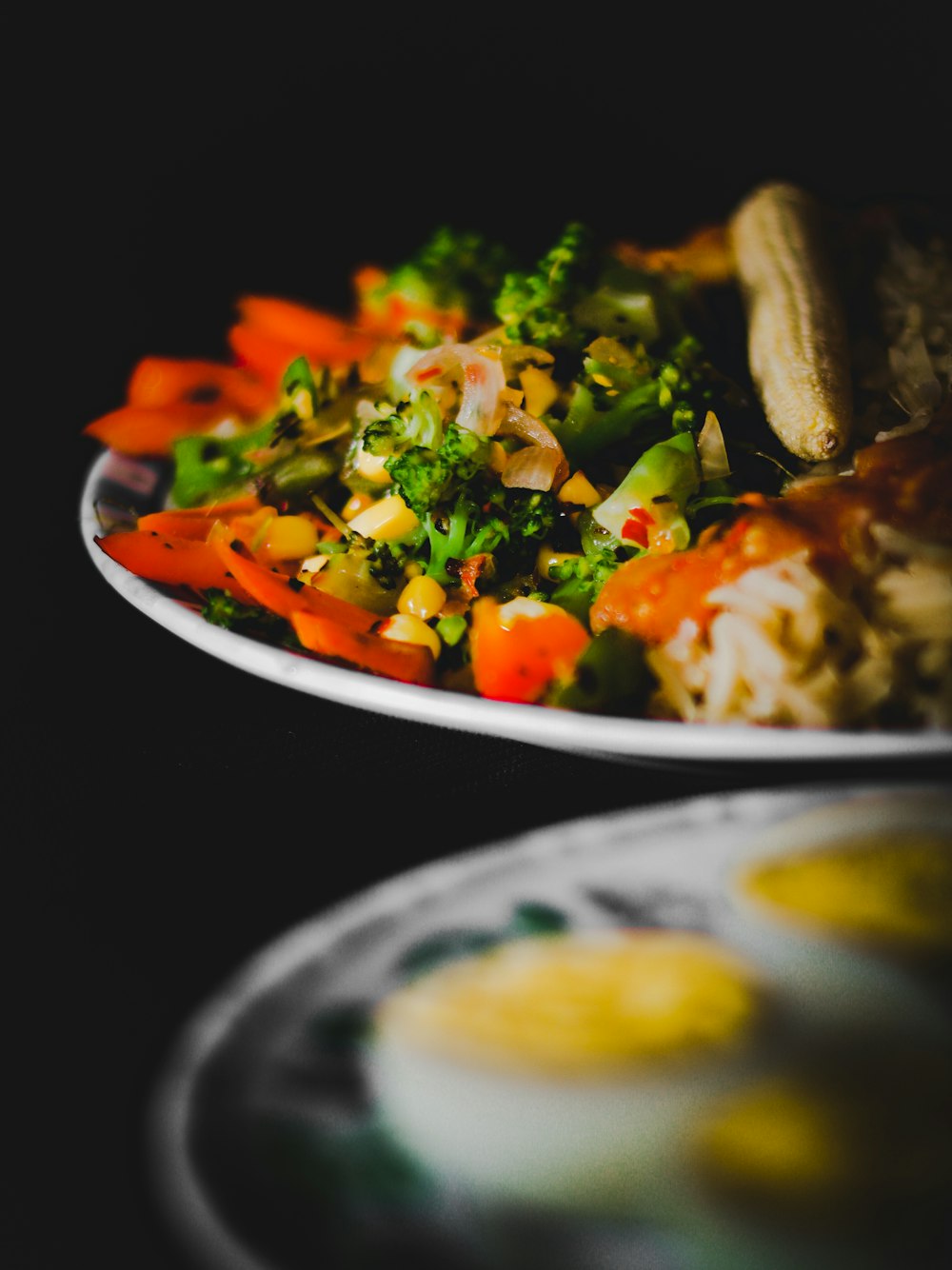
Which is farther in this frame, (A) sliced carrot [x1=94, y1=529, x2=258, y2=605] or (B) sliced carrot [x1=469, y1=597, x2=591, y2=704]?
(A) sliced carrot [x1=94, y1=529, x2=258, y2=605]

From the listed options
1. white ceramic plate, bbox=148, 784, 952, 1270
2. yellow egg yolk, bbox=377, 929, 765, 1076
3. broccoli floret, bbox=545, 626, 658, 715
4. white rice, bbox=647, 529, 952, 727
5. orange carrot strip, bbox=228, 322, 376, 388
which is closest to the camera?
white ceramic plate, bbox=148, 784, 952, 1270

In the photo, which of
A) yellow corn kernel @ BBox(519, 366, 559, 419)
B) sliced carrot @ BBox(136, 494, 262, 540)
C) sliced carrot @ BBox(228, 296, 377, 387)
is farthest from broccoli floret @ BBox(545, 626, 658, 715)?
sliced carrot @ BBox(228, 296, 377, 387)

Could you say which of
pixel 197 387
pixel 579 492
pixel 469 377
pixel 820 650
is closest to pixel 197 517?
pixel 469 377

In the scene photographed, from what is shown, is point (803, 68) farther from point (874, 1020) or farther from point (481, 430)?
point (874, 1020)

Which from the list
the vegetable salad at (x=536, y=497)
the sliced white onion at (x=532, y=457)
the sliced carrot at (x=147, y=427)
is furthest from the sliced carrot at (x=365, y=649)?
the sliced carrot at (x=147, y=427)

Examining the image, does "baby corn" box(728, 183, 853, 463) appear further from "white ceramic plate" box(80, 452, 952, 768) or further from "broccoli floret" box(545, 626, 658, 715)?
"white ceramic plate" box(80, 452, 952, 768)

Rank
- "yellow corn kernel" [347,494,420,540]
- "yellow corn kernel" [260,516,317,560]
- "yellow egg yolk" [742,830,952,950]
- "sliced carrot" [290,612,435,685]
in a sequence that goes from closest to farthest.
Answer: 1. "yellow egg yolk" [742,830,952,950]
2. "sliced carrot" [290,612,435,685]
3. "yellow corn kernel" [347,494,420,540]
4. "yellow corn kernel" [260,516,317,560]

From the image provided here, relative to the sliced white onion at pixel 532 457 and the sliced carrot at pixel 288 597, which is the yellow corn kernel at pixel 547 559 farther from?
the sliced carrot at pixel 288 597
